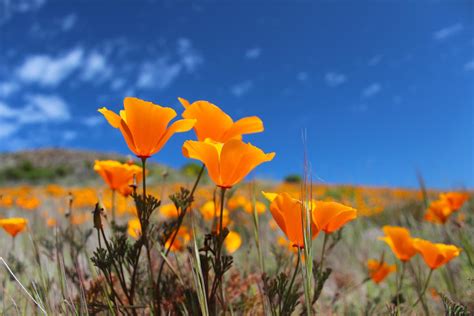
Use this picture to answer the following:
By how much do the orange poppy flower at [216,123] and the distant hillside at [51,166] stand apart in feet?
71.8

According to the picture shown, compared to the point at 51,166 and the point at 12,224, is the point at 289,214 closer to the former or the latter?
the point at 12,224

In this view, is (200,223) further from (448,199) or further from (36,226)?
(36,226)

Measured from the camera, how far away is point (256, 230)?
51.1 inches

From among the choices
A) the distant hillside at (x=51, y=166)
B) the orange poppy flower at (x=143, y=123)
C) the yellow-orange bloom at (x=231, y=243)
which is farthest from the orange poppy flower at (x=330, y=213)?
the distant hillside at (x=51, y=166)

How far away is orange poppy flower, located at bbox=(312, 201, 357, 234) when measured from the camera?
108cm

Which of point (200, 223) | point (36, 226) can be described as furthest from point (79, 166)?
point (200, 223)

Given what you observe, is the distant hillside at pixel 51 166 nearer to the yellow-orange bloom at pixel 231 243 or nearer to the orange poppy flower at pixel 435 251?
the yellow-orange bloom at pixel 231 243

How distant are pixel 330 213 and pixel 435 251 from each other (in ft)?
2.53

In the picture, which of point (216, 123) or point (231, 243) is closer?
point (216, 123)

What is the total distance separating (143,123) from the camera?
1077mm

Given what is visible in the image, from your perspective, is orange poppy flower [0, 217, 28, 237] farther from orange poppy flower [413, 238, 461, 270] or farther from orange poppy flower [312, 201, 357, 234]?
orange poppy flower [413, 238, 461, 270]

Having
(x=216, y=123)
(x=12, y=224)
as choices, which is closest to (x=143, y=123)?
(x=216, y=123)

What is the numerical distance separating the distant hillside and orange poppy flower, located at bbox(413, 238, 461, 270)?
71.0 ft

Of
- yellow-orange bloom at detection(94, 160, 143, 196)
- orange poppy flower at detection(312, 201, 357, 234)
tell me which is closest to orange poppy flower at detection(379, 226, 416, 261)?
orange poppy flower at detection(312, 201, 357, 234)
